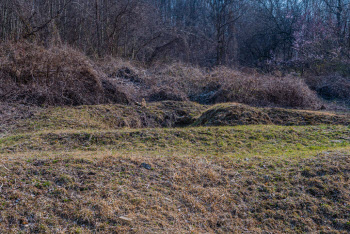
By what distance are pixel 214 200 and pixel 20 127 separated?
5.85 metres

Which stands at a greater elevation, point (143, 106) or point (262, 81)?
point (262, 81)

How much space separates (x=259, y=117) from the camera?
9117 mm

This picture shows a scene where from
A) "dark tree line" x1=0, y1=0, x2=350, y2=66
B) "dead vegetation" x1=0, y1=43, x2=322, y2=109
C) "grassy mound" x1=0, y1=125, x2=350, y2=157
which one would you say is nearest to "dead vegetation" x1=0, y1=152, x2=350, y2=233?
"grassy mound" x1=0, y1=125, x2=350, y2=157

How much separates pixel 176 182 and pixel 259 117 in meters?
5.16

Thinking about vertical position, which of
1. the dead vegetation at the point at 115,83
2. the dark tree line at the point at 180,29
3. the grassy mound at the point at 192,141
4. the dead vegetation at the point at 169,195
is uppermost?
the dark tree line at the point at 180,29

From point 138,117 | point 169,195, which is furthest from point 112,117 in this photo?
point 169,195

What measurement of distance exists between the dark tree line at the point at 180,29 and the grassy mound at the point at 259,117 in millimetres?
7194

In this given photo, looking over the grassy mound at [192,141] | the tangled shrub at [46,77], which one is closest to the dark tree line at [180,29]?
the tangled shrub at [46,77]

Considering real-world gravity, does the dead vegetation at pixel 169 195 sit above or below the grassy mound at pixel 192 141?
below

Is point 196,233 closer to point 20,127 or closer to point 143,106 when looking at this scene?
point 20,127

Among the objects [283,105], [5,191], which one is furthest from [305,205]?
[283,105]

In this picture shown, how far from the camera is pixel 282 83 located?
12.6 meters

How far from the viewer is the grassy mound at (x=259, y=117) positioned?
8.76m

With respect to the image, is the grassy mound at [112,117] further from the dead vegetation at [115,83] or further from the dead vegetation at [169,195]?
the dead vegetation at [169,195]
